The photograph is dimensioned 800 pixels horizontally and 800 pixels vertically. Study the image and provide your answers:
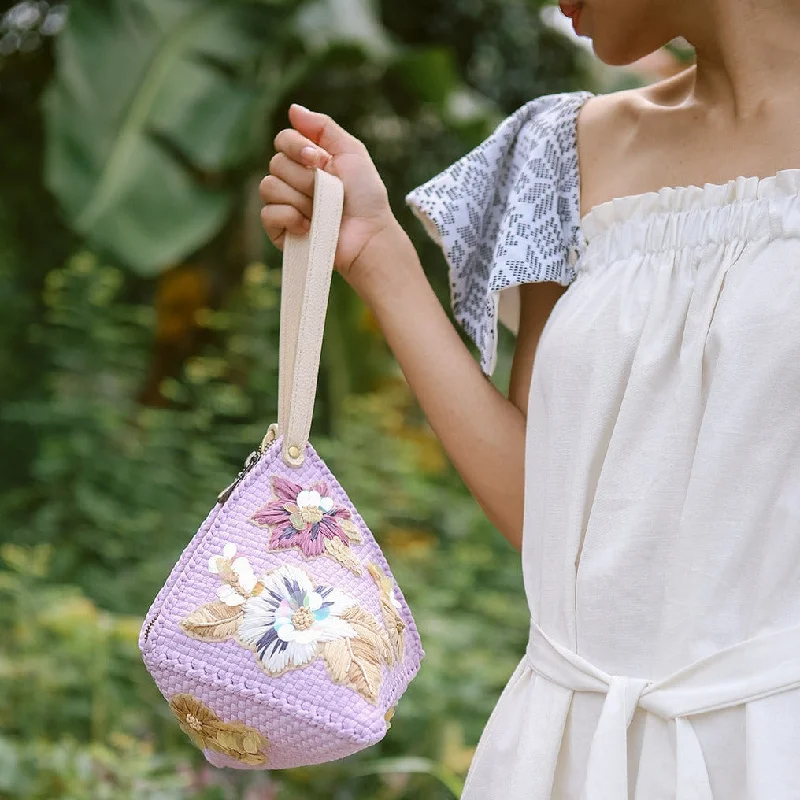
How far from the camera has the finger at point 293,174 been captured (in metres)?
1.03

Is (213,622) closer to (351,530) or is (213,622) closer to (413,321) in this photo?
(351,530)

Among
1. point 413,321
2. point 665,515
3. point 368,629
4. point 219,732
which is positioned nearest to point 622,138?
point 413,321

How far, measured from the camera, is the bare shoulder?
100 centimetres

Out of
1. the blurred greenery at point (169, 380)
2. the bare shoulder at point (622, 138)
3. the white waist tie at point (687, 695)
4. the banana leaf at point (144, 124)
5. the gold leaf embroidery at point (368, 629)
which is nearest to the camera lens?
the white waist tie at point (687, 695)

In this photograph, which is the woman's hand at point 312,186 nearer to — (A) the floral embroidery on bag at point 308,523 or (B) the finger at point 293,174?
(B) the finger at point 293,174

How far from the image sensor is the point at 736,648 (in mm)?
787

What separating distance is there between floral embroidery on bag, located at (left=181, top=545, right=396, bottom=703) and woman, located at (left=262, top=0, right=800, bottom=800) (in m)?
0.16

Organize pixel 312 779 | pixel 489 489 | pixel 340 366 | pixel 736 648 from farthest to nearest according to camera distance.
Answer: pixel 340 366
pixel 312 779
pixel 489 489
pixel 736 648

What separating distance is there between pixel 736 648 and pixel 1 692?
1606mm

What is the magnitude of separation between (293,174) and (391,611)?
40cm

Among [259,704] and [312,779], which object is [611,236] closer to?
[259,704]

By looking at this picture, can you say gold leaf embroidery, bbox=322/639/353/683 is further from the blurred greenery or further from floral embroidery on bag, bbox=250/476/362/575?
the blurred greenery

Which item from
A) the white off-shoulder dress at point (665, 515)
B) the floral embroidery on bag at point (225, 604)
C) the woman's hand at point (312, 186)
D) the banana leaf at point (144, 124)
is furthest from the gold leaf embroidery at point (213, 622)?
the banana leaf at point (144, 124)

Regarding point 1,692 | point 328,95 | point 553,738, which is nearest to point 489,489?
point 553,738
